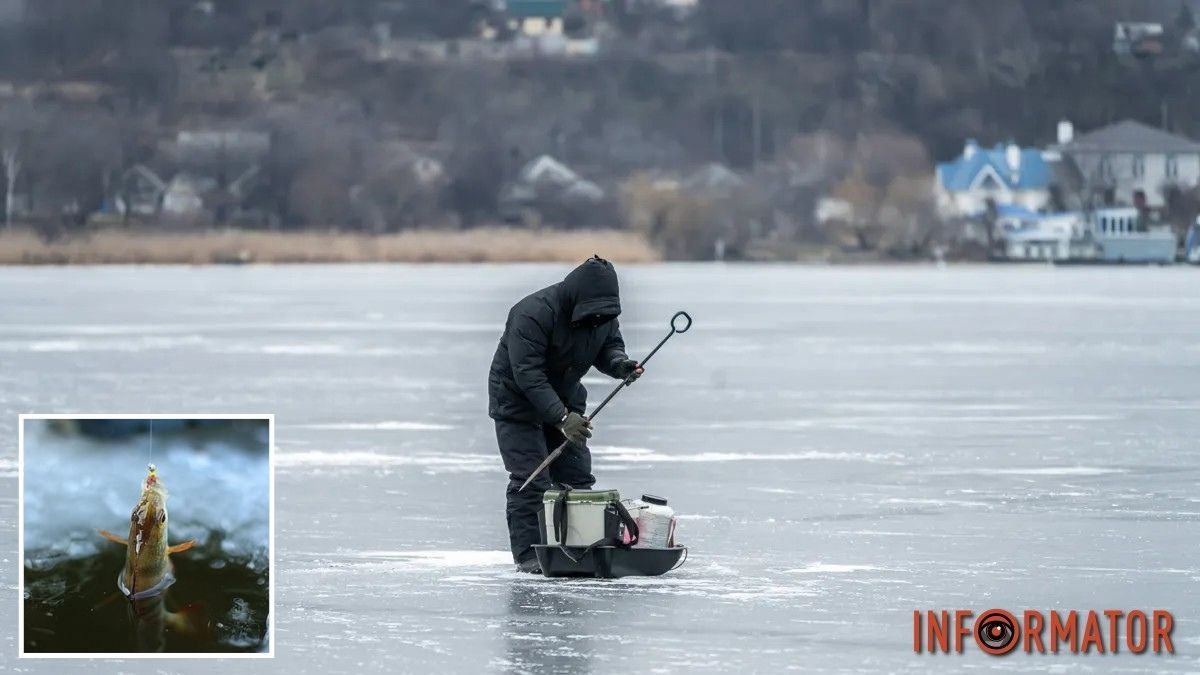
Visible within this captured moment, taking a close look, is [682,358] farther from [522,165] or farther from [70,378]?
[522,165]

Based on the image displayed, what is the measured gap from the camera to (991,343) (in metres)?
25.0

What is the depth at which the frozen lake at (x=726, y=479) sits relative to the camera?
746cm

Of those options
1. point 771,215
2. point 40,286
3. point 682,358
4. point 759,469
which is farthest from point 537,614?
point 771,215

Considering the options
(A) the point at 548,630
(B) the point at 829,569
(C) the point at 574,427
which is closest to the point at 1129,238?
(B) the point at 829,569

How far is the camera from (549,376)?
8891 millimetres

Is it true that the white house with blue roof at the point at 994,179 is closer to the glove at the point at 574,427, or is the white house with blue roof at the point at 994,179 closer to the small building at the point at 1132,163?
the small building at the point at 1132,163

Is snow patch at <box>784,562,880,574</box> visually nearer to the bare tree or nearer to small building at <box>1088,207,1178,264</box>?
small building at <box>1088,207,1178,264</box>

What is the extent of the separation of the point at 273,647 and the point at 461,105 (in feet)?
414

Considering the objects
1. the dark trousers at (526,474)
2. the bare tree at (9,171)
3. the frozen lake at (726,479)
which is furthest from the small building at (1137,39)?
the dark trousers at (526,474)

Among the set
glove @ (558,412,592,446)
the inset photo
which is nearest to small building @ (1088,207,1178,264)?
glove @ (558,412,592,446)

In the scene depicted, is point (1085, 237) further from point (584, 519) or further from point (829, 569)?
point (584, 519)

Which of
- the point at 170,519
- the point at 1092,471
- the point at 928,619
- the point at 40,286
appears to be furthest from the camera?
the point at 40,286

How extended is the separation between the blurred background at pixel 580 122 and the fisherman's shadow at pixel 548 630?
63.4 meters

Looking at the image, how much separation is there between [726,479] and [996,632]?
175 inches
